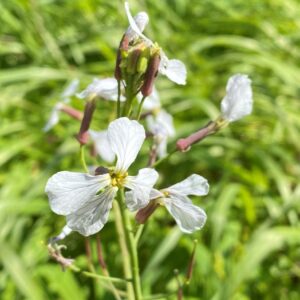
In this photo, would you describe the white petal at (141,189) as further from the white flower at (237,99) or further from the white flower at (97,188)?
the white flower at (237,99)

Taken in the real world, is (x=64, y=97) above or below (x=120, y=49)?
below

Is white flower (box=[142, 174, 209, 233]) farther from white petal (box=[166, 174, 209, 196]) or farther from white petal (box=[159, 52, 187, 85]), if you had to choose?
white petal (box=[159, 52, 187, 85])

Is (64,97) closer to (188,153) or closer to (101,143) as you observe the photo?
(101,143)

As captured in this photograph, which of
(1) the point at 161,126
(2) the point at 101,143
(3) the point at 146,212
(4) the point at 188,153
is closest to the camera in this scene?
(3) the point at 146,212

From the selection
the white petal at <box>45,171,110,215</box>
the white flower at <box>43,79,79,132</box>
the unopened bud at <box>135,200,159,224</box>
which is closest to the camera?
the white petal at <box>45,171,110,215</box>

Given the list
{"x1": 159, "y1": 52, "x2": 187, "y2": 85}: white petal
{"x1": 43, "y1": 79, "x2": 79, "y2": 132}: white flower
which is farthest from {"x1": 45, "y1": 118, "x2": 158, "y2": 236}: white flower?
{"x1": 43, "y1": 79, "x2": 79, "y2": 132}: white flower

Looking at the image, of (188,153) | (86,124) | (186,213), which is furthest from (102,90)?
(188,153)

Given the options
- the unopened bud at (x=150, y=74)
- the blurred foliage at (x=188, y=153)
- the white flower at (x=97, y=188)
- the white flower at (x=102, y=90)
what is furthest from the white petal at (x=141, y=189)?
the blurred foliage at (x=188, y=153)
